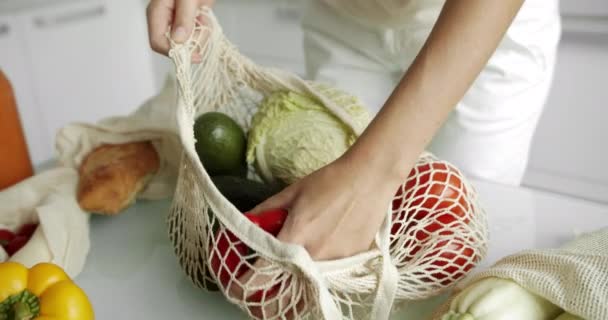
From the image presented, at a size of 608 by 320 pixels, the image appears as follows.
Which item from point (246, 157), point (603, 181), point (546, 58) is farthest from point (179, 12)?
point (603, 181)

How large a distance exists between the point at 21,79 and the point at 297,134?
1.39m

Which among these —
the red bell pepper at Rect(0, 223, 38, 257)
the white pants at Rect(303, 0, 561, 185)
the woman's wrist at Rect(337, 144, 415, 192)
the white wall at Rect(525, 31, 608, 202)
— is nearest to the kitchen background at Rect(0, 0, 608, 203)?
the white wall at Rect(525, 31, 608, 202)

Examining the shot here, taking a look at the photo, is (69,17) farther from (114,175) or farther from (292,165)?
(292,165)

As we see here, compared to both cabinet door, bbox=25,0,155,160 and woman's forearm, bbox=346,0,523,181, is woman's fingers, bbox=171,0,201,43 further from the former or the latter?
cabinet door, bbox=25,0,155,160

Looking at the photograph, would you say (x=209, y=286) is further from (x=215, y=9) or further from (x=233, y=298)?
(x=215, y=9)

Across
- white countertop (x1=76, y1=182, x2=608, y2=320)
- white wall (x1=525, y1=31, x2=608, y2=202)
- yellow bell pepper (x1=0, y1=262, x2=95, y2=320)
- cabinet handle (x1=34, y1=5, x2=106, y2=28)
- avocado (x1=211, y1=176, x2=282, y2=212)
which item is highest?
avocado (x1=211, y1=176, x2=282, y2=212)

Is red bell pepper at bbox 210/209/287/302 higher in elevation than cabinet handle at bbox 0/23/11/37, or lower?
higher

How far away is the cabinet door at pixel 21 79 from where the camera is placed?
1559 millimetres

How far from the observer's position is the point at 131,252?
22.8 inches

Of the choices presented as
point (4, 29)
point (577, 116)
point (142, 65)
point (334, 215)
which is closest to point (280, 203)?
point (334, 215)

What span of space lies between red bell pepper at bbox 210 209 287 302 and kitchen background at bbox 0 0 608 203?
1.14 m

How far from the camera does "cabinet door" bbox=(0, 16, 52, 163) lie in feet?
5.11

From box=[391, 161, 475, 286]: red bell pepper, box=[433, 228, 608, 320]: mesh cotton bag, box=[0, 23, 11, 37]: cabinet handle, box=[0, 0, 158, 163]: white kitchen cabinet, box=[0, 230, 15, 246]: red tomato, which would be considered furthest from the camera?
box=[0, 0, 158, 163]: white kitchen cabinet

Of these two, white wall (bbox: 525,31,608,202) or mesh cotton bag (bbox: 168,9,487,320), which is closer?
mesh cotton bag (bbox: 168,9,487,320)
